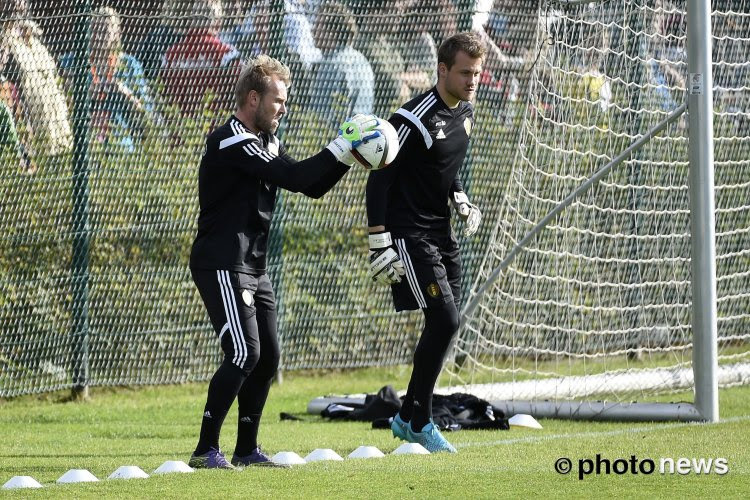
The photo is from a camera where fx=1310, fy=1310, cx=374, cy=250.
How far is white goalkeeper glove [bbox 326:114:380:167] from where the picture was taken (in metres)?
6.43

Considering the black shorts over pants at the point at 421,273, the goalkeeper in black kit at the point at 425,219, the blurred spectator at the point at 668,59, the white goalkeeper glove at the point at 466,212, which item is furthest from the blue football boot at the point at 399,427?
the blurred spectator at the point at 668,59

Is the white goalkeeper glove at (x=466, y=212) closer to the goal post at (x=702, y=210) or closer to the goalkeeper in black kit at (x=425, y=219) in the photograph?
the goalkeeper in black kit at (x=425, y=219)

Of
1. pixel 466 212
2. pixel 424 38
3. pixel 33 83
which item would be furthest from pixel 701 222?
pixel 33 83

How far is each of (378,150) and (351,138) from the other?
147mm

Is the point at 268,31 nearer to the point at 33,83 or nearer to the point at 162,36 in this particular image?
the point at 162,36

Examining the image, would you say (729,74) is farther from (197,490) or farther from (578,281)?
(197,490)

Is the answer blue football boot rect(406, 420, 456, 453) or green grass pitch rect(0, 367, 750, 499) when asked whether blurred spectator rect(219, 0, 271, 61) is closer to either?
green grass pitch rect(0, 367, 750, 499)

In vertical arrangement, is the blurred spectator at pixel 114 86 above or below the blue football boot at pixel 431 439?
above

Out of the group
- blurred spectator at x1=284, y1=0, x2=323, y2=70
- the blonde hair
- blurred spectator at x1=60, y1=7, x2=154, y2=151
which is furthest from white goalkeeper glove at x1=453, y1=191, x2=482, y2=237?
blurred spectator at x1=284, y1=0, x2=323, y2=70

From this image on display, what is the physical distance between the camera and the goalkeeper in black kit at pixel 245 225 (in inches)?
255

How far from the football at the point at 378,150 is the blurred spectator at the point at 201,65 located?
14.8 feet

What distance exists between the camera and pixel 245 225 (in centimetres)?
662

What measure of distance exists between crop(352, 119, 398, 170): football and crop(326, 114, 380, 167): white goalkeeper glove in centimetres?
2

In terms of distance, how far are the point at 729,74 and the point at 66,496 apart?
22.4 ft
